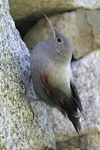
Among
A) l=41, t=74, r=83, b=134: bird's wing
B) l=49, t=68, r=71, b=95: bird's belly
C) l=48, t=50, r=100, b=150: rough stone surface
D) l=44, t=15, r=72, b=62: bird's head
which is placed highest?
l=44, t=15, r=72, b=62: bird's head

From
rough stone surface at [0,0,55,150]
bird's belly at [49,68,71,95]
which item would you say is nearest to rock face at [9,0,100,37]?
rough stone surface at [0,0,55,150]

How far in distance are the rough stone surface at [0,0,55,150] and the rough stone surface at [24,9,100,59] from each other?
2.89ft

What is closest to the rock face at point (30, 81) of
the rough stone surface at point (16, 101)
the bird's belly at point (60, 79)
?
the rough stone surface at point (16, 101)

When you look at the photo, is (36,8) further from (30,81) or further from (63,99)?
(63,99)

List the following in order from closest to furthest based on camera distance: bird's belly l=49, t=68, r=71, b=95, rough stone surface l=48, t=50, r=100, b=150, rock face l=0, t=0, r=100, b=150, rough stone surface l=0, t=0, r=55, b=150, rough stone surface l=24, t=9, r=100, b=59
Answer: rough stone surface l=0, t=0, r=55, b=150, rock face l=0, t=0, r=100, b=150, bird's belly l=49, t=68, r=71, b=95, rough stone surface l=48, t=50, r=100, b=150, rough stone surface l=24, t=9, r=100, b=59

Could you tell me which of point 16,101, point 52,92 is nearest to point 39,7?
point 52,92

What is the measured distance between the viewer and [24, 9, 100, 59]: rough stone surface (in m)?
3.71

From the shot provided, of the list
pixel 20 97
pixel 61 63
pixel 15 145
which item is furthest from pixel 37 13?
pixel 15 145

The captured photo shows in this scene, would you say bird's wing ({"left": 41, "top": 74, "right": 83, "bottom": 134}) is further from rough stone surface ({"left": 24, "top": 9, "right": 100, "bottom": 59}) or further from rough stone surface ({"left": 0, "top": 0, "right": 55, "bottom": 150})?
rough stone surface ({"left": 24, "top": 9, "right": 100, "bottom": 59})

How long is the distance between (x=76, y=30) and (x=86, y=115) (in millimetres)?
1425

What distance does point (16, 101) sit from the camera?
241 centimetres

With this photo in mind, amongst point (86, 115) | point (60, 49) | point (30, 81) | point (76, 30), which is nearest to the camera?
point (60, 49)

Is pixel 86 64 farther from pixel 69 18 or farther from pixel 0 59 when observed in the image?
pixel 0 59

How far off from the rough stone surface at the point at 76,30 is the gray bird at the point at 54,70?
112cm
